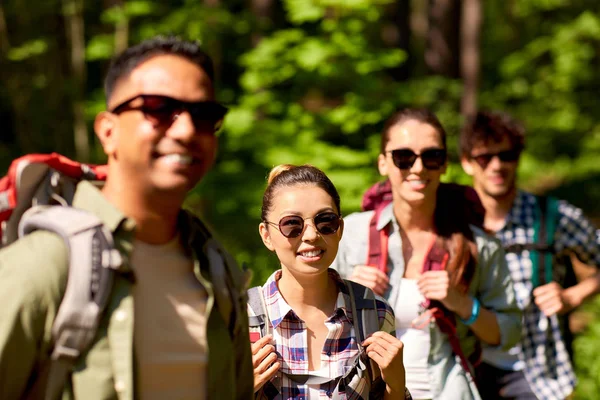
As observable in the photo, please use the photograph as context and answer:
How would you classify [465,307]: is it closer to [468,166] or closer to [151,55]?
[468,166]

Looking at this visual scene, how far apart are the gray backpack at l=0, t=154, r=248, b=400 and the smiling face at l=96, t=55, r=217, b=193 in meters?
0.18

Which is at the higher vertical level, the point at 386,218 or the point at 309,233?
the point at 386,218

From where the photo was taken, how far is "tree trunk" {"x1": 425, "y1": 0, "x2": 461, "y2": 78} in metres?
12.4

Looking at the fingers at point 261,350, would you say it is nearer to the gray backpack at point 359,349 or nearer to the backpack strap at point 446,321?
the gray backpack at point 359,349

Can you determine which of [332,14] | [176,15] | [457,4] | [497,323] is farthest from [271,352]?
[457,4]

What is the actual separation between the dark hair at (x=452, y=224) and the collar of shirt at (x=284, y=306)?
37.8 inches

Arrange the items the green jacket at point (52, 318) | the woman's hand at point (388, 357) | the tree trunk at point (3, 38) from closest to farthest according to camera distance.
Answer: the green jacket at point (52, 318) < the woman's hand at point (388, 357) < the tree trunk at point (3, 38)

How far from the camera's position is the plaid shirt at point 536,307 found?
5195 millimetres

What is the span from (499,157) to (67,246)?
379cm

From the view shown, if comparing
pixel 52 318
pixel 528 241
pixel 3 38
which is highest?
pixel 3 38

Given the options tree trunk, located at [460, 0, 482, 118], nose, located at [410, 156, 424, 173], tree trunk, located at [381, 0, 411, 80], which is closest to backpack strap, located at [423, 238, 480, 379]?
nose, located at [410, 156, 424, 173]

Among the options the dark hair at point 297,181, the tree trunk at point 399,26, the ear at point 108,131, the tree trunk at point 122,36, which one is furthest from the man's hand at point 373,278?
the tree trunk at point 399,26

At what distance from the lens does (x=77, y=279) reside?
1880mm

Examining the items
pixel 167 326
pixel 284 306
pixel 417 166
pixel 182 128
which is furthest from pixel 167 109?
pixel 417 166
